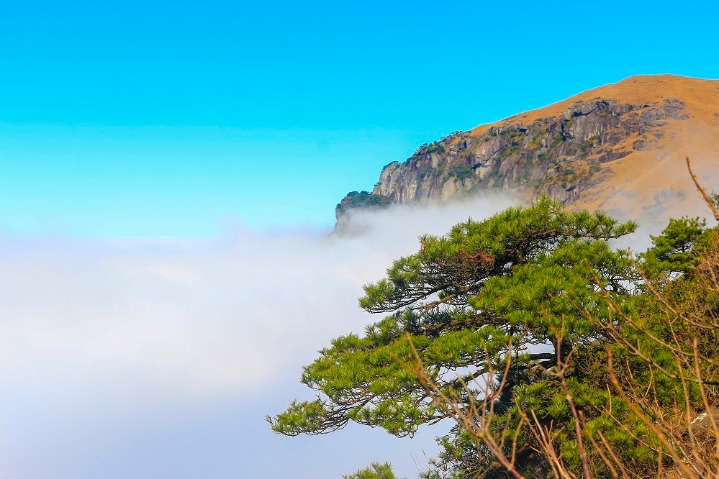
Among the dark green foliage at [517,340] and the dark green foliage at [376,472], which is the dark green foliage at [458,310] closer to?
the dark green foliage at [517,340]

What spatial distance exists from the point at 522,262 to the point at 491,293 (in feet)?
7.30

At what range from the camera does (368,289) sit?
14.8 m

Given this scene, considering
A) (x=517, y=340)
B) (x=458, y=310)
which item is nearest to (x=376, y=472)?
(x=458, y=310)

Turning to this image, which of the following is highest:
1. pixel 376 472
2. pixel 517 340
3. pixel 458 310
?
pixel 458 310

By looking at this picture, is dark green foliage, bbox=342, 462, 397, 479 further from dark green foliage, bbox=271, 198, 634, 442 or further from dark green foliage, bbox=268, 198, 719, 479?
dark green foliage, bbox=271, 198, 634, 442

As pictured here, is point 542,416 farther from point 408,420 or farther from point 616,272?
point 616,272

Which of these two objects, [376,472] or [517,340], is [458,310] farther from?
[376,472]

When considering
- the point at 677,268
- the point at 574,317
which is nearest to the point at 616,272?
the point at 574,317

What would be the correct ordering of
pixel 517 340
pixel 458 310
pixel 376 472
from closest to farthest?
pixel 517 340 < pixel 458 310 < pixel 376 472

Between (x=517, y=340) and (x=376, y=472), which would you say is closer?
(x=517, y=340)

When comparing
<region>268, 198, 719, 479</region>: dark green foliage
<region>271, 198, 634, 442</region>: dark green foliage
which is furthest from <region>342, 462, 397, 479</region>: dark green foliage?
<region>271, 198, 634, 442</region>: dark green foliage

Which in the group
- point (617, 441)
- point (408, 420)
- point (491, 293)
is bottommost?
point (617, 441)

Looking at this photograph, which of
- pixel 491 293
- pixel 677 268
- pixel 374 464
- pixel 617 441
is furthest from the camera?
pixel 677 268

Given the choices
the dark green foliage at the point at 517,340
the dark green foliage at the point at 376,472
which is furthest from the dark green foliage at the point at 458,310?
the dark green foliage at the point at 376,472
